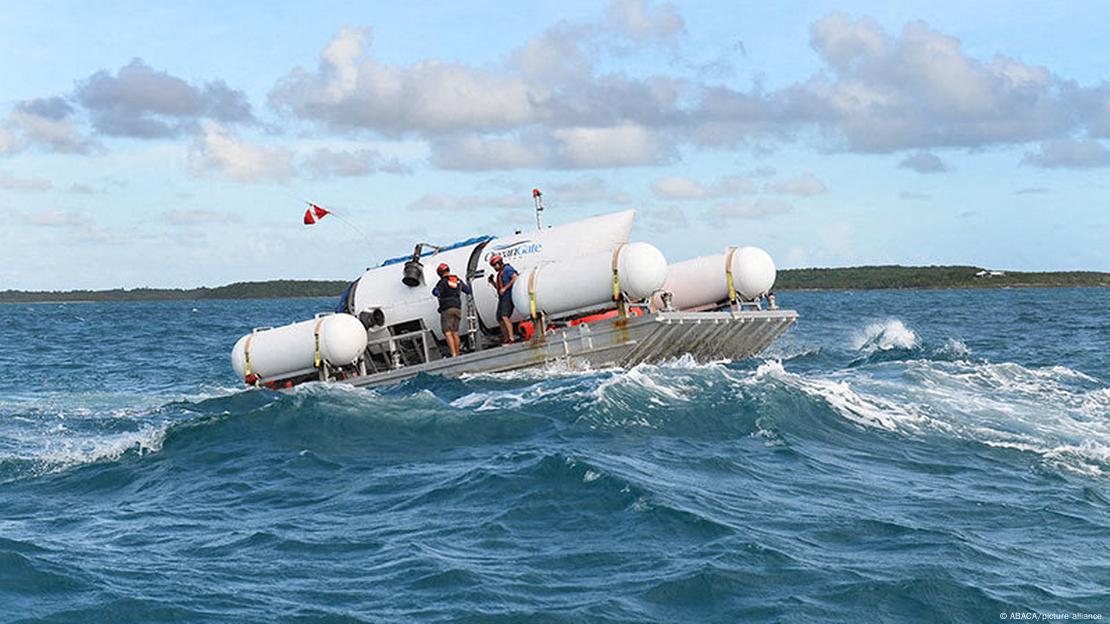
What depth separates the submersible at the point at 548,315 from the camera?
20.1m

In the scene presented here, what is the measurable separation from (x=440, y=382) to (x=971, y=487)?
11.3m

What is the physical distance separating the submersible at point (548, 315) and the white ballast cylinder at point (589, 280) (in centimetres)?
2

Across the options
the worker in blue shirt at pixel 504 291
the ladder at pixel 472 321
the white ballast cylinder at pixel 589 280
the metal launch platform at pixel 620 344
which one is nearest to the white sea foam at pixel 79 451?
the metal launch platform at pixel 620 344

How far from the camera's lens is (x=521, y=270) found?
72.4 feet

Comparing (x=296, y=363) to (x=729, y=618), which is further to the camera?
(x=296, y=363)

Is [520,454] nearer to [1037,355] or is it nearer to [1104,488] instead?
[1104,488]

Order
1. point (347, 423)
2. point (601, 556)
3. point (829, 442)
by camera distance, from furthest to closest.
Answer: point (347, 423) → point (829, 442) → point (601, 556)

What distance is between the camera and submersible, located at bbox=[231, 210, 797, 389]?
20078mm

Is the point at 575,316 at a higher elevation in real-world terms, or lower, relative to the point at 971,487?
higher

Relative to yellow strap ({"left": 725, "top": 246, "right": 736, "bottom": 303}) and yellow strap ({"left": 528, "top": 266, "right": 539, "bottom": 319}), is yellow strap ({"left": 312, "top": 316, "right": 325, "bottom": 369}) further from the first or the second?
yellow strap ({"left": 725, "top": 246, "right": 736, "bottom": 303})

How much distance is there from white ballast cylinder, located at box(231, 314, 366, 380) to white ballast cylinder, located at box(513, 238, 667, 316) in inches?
132

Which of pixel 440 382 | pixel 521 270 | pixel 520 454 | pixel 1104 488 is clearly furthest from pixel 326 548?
pixel 521 270

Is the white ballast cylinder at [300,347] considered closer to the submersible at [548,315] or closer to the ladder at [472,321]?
the submersible at [548,315]

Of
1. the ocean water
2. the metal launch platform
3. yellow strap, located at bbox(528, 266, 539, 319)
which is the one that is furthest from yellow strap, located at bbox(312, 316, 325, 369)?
yellow strap, located at bbox(528, 266, 539, 319)
